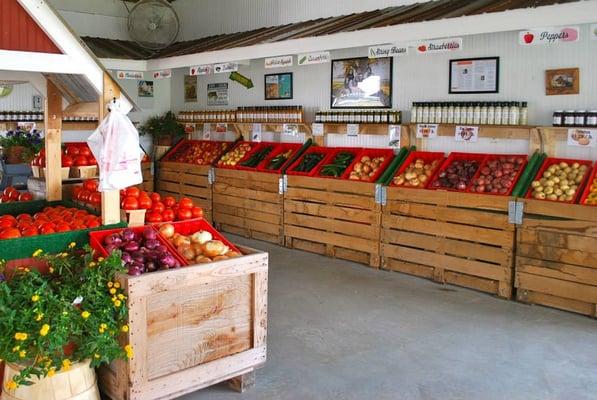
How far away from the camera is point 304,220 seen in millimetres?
8070

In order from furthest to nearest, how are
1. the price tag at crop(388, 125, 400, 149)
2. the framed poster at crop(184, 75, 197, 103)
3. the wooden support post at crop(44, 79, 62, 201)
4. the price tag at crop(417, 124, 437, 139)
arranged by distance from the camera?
the framed poster at crop(184, 75, 197, 103), the price tag at crop(388, 125, 400, 149), the price tag at crop(417, 124, 437, 139), the wooden support post at crop(44, 79, 62, 201)

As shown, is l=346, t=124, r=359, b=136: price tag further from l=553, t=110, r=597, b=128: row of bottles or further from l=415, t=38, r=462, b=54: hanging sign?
l=553, t=110, r=597, b=128: row of bottles

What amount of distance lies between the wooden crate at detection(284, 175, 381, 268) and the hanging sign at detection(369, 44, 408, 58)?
1523 millimetres

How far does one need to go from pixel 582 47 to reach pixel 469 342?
3371 mm

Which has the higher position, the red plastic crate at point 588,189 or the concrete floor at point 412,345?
the red plastic crate at point 588,189

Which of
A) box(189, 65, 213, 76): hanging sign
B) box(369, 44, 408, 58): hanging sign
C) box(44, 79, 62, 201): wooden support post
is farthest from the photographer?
box(189, 65, 213, 76): hanging sign

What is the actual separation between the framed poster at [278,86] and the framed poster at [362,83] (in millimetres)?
981

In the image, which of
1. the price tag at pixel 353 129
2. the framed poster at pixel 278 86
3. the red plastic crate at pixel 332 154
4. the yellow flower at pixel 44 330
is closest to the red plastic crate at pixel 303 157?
the red plastic crate at pixel 332 154

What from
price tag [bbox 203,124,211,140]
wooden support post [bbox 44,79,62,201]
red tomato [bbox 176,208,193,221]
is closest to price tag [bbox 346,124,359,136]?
price tag [bbox 203,124,211,140]

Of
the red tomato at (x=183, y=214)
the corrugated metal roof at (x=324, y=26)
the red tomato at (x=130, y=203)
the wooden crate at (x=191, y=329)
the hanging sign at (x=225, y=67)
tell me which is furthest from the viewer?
the hanging sign at (x=225, y=67)

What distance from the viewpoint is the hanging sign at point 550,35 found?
17.8 ft

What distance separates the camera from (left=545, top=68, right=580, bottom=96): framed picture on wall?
6.24 metres

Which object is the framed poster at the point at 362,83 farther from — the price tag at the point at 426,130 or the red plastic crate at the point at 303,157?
the price tag at the point at 426,130

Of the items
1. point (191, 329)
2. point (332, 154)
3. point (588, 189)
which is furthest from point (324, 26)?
point (191, 329)
